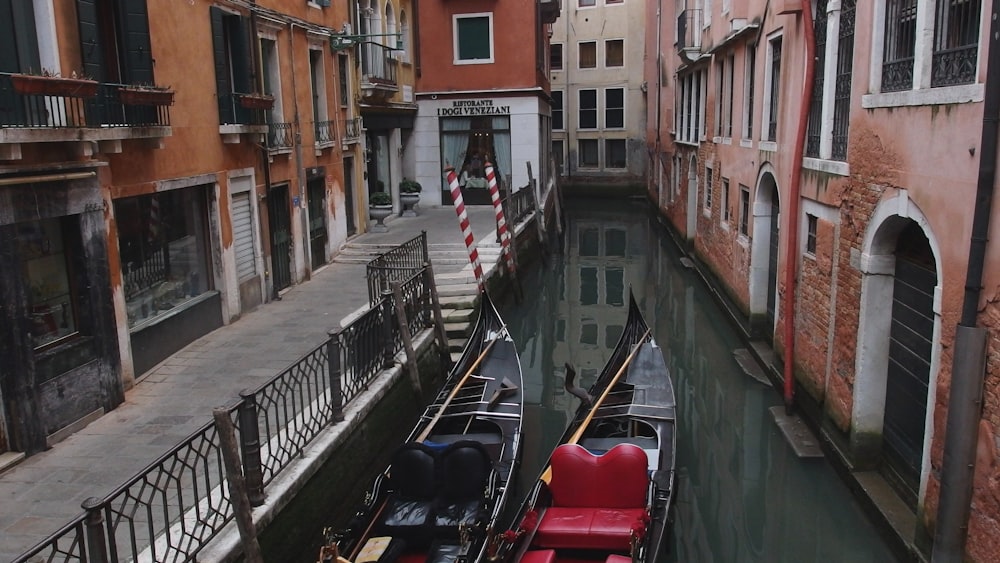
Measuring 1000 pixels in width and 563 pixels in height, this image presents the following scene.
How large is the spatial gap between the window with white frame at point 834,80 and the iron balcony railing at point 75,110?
226 inches

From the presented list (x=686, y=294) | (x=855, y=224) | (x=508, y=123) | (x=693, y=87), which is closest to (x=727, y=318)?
(x=686, y=294)

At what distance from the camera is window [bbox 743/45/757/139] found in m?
10.4

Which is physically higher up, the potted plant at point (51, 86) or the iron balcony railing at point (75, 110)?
the potted plant at point (51, 86)

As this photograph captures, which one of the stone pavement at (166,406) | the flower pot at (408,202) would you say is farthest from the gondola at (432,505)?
the flower pot at (408,202)

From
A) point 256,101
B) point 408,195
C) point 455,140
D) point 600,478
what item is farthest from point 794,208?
point 455,140

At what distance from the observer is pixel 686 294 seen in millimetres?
13711

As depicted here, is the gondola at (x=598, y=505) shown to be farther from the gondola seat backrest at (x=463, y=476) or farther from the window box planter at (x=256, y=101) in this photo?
the window box planter at (x=256, y=101)

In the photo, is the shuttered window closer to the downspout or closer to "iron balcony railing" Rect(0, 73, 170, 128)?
"iron balcony railing" Rect(0, 73, 170, 128)

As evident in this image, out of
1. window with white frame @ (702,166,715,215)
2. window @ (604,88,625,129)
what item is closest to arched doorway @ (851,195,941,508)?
window with white frame @ (702,166,715,215)

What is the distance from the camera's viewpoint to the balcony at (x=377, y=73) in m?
13.9

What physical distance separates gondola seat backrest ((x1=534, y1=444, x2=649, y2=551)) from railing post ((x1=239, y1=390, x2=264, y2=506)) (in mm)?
1663

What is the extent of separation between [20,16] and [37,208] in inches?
51.9

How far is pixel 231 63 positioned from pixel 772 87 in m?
6.17

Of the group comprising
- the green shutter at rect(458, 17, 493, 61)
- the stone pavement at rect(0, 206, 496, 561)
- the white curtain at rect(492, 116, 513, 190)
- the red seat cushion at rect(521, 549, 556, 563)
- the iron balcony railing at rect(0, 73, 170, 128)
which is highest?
the green shutter at rect(458, 17, 493, 61)
